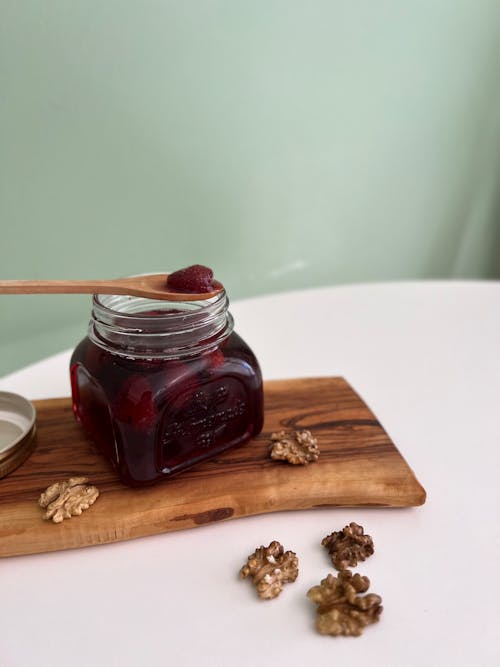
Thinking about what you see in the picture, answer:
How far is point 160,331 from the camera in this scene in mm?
652

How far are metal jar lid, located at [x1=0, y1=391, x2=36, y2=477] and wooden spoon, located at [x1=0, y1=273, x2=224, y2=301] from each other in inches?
6.7

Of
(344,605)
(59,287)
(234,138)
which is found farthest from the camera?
(234,138)

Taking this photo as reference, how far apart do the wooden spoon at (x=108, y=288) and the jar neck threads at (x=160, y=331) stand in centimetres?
2

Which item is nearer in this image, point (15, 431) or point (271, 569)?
point (271, 569)

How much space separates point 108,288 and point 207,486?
0.80 ft

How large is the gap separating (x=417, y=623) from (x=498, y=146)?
5.04 feet

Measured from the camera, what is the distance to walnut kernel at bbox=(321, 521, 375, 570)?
581 millimetres

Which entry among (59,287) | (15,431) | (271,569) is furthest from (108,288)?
(271,569)

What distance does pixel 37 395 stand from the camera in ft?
2.98

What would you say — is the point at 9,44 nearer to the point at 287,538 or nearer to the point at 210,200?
the point at 210,200

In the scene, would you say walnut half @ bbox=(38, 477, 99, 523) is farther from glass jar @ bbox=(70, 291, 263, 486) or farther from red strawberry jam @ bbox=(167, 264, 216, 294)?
red strawberry jam @ bbox=(167, 264, 216, 294)

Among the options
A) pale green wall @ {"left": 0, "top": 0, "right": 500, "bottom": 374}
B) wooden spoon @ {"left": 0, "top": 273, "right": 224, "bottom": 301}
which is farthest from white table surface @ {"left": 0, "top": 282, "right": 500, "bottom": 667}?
pale green wall @ {"left": 0, "top": 0, "right": 500, "bottom": 374}

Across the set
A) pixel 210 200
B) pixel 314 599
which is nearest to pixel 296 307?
pixel 210 200

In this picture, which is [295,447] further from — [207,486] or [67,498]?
[67,498]
